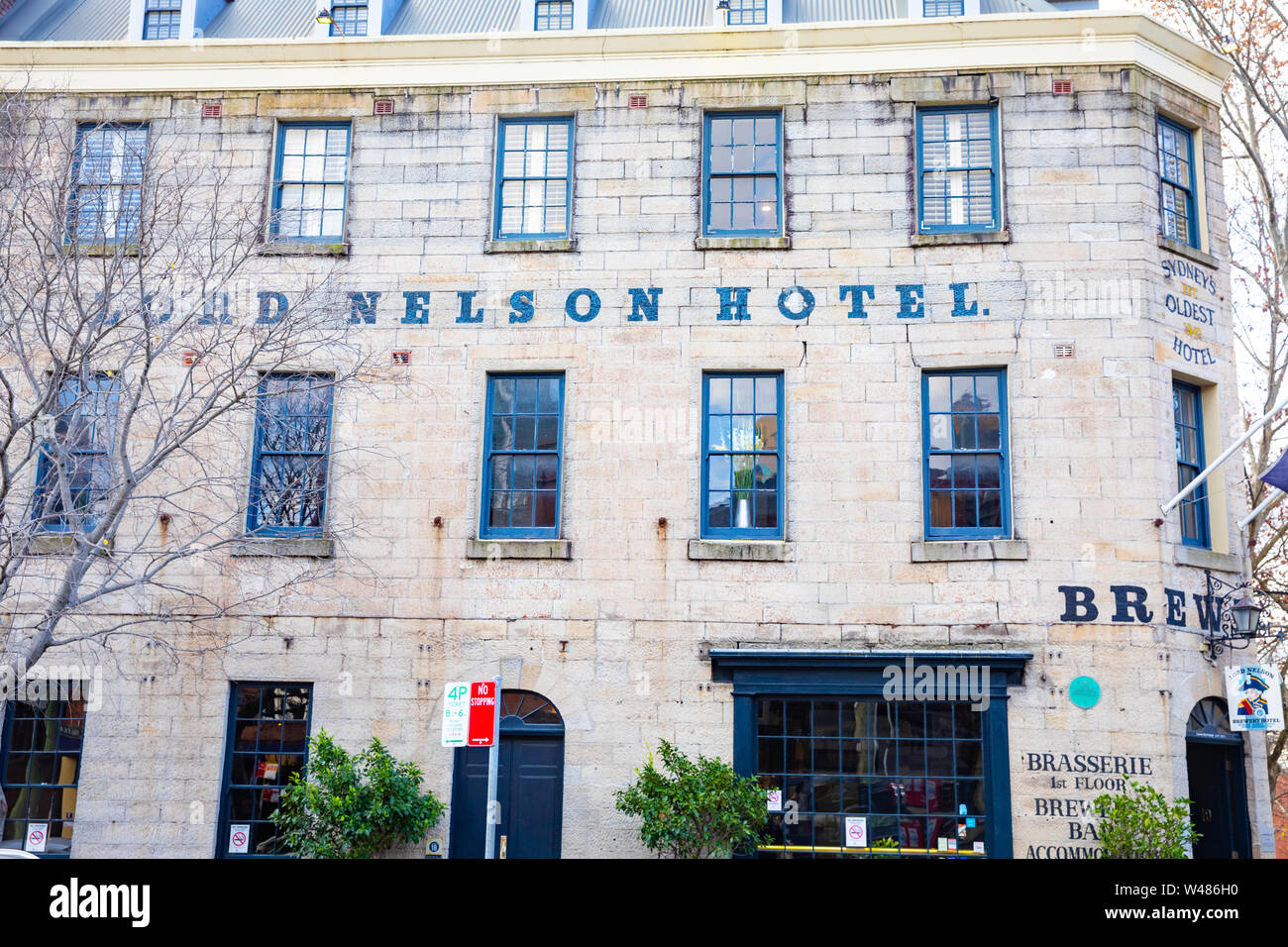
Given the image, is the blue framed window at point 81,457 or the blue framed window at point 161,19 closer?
the blue framed window at point 81,457

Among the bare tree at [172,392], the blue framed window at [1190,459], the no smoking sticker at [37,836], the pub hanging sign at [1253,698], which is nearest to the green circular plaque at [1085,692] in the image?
the pub hanging sign at [1253,698]

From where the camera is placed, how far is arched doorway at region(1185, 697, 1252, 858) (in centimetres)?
1482

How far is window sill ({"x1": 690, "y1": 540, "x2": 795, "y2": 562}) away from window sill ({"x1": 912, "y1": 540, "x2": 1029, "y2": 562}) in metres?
1.59

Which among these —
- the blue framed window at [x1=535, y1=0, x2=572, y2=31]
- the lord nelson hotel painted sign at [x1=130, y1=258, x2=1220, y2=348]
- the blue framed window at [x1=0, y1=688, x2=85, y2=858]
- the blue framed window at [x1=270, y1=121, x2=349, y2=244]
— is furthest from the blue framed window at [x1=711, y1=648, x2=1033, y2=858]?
the blue framed window at [x1=535, y1=0, x2=572, y2=31]

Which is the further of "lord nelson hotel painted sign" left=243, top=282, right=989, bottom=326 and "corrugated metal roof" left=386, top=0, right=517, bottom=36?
"corrugated metal roof" left=386, top=0, right=517, bottom=36

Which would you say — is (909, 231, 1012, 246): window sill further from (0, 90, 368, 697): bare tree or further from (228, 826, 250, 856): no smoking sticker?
(228, 826, 250, 856): no smoking sticker

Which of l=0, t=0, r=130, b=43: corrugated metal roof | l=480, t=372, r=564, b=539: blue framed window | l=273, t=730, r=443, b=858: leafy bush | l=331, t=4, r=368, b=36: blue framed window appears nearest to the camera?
l=273, t=730, r=443, b=858: leafy bush

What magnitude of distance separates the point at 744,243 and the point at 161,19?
380 inches

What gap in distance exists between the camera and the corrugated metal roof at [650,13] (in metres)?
17.8

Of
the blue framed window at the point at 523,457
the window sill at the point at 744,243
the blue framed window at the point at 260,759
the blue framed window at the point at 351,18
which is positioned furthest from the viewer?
the blue framed window at the point at 351,18

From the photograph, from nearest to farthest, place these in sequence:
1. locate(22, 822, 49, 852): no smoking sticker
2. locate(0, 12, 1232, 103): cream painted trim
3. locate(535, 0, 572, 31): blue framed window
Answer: locate(22, 822, 49, 852): no smoking sticker < locate(0, 12, 1232, 103): cream painted trim < locate(535, 0, 572, 31): blue framed window

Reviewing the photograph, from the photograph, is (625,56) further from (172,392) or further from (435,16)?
(172,392)

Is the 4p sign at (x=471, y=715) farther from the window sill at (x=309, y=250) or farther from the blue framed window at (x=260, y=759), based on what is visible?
the window sill at (x=309, y=250)

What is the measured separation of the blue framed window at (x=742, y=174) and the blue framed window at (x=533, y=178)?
75.8 inches
